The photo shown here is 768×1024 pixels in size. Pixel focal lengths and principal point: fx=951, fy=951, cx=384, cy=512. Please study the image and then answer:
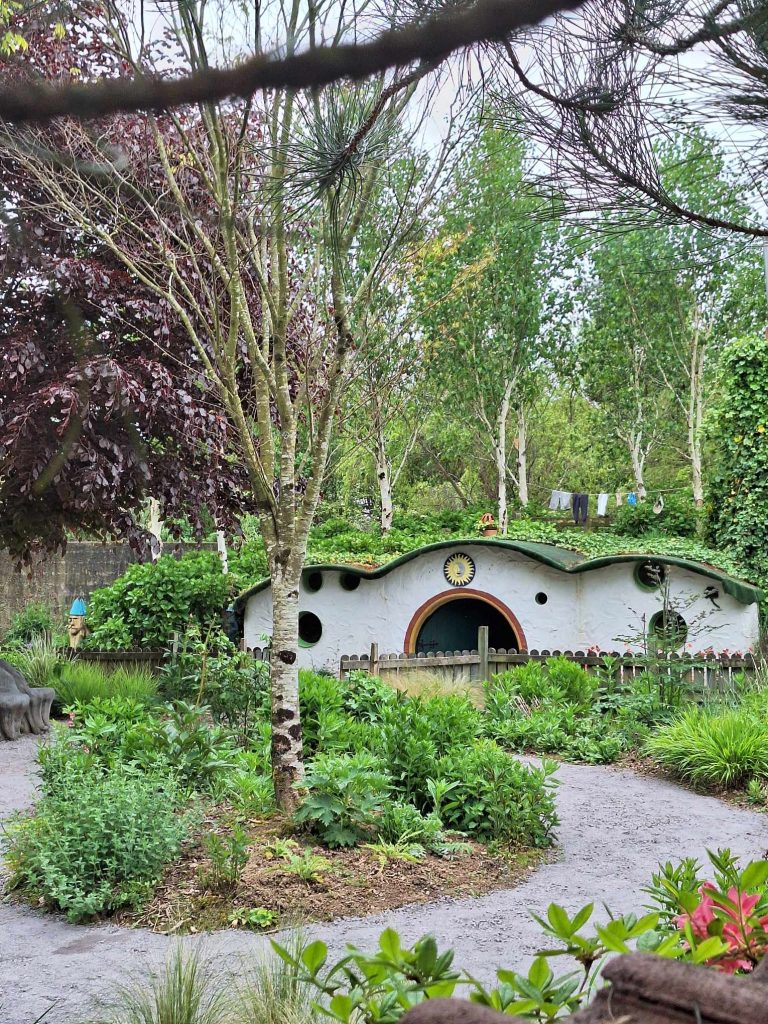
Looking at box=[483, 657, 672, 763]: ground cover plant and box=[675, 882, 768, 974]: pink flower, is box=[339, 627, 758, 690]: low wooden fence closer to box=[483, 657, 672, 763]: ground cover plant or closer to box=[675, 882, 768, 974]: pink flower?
box=[483, 657, 672, 763]: ground cover plant

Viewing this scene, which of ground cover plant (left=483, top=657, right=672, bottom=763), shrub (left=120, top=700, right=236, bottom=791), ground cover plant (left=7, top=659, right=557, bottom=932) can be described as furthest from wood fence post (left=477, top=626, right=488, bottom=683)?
shrub (left=120, top=700, right=236, bottom=791)

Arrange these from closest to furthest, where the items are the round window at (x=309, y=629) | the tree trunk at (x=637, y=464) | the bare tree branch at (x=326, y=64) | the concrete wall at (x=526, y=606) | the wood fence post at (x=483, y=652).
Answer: the bare tree branch at (x=326, y=64) → the wood fence post at (x=483, y=652) → the concrete wall at (x=526, y=606) → the round window at (x=309, y=629) → the tree trunk at (x=637, y=464)

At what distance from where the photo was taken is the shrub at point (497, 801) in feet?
20.3

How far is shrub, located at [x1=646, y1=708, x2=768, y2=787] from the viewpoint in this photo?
8.01 metres

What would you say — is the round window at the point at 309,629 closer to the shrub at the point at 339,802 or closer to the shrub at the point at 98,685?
the shrub at the point at 98,685

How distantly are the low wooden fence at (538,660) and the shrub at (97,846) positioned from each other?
5.47m

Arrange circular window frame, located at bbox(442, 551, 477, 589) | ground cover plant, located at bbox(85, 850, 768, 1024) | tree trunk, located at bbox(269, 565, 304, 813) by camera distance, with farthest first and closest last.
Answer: circular window frame, located at bbox(442, 551, 477, 589)
tree trunk, located at bbox(269, 565, 304, 813)
ground cover plant, located at bbox(85, 850, 768, 1024)

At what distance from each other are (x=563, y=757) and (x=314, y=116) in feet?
24.0

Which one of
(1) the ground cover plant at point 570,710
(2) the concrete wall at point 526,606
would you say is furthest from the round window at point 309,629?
(1) the ground cover plant at point 570,710

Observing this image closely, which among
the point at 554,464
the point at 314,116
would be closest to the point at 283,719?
the point at 314,116

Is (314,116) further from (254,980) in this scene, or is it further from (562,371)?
(562,371)

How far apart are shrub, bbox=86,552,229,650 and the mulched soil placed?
7.46 metres

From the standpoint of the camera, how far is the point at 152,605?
13125 mm

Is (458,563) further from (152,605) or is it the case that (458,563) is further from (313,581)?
(152,605)
